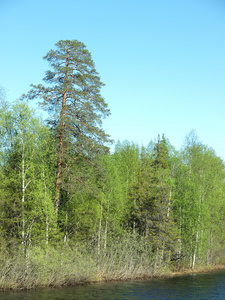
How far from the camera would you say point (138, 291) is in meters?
25.5

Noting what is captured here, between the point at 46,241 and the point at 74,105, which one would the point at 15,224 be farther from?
the point at 74,105

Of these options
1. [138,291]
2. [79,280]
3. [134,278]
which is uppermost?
[79,280]

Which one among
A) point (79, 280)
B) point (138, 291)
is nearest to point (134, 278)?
point (138, 291)

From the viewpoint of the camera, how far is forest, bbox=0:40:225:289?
84.5ft

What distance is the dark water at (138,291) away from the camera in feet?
72.5

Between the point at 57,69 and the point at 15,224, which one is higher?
the point at 57,69

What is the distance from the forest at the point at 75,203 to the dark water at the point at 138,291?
4.33 feet

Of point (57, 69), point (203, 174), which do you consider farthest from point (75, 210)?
point (203, 174)

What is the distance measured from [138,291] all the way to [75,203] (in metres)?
10.9

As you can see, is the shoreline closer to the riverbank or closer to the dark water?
the riverbank

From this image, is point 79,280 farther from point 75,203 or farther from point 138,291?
point 75,203

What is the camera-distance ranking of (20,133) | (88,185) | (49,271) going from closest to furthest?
(49,271) → (20,133) → (88,185)

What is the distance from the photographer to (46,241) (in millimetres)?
27609

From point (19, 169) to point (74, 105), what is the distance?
26.6ft
